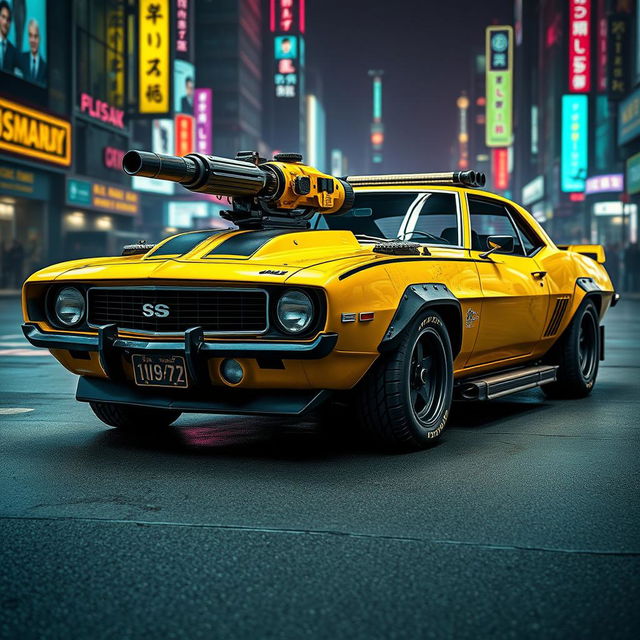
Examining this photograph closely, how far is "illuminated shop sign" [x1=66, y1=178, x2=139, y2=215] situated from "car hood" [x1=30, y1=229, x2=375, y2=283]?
118 ft

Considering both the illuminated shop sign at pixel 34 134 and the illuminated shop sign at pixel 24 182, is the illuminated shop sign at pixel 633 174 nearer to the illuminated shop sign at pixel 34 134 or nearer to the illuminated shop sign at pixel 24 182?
the illuminated shop sign at pixel 34 134

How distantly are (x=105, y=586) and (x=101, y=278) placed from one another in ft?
8.73

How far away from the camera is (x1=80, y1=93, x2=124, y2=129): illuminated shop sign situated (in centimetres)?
4191

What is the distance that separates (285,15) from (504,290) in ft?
339

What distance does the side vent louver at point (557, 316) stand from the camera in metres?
7.65

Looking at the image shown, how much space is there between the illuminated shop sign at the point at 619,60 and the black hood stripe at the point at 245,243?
35.1m

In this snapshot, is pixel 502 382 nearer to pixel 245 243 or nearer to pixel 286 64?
pixel 245 243

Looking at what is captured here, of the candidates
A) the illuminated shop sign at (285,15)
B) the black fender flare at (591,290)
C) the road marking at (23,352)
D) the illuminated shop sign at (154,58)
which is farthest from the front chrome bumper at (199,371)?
the illuminated shop sign at (285,15)

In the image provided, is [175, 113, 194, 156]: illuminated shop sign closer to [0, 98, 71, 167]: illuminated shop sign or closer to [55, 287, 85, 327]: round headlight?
[0, 98, 71, 167]: illuminated shop sign

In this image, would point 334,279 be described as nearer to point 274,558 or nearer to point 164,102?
point 274,558

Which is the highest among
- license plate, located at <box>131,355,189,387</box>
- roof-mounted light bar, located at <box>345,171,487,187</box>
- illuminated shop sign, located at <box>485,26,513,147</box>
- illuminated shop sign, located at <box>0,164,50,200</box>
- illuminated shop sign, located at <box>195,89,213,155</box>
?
illuminated shop sign, located at <box>485,26,513,147</box>

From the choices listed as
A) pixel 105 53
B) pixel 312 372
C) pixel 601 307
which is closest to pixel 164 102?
pixel 105 53

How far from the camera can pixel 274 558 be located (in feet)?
11.6

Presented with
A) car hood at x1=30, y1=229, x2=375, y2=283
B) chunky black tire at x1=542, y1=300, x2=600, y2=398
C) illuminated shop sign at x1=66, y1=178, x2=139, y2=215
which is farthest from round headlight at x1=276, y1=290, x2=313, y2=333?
illuminated shop sign at x1=66, y1=178, x2=139, y2=215
